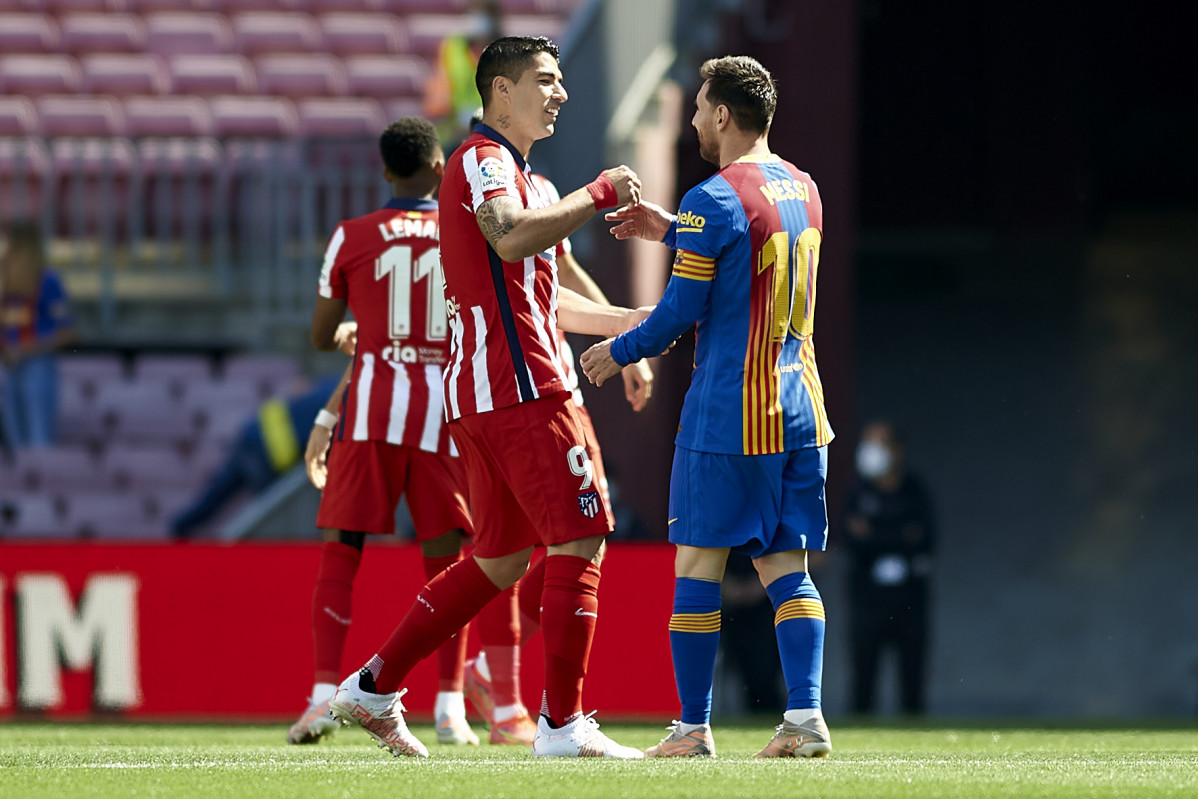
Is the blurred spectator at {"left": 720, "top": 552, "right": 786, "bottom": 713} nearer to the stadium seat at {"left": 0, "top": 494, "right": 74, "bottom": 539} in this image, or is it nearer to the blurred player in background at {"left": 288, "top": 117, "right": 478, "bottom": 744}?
the blurred player in background at {"left": 288, "top": 117, "right": 478, "bottom": 744}

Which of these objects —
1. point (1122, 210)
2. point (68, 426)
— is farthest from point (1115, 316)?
point (68, 426)

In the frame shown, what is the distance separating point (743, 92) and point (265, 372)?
744 cm

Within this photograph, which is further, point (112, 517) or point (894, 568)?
point (112, 517)

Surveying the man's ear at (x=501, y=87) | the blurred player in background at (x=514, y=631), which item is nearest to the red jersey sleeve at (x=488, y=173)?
the man's ear at (x=501, y=87)

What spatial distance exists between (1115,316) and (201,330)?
771 centimetres

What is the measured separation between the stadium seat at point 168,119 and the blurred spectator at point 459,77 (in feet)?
6.80

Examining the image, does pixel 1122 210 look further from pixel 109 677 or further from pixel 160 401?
pixel 109 677

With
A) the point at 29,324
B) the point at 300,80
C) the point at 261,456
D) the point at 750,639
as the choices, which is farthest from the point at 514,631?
the point at 300,80

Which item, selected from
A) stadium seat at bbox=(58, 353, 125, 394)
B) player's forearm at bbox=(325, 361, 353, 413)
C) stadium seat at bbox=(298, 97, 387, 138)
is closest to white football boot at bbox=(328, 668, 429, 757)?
player's forearm at bbox=(325, 361, 353, 413)

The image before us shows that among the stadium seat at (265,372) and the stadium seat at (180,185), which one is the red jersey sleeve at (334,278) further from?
the stadium seat at (180,185)

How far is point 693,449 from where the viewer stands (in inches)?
189

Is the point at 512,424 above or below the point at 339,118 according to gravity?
below

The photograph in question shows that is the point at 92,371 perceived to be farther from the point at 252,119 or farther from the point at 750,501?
the point at 750,501

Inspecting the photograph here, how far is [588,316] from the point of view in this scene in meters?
5.25
